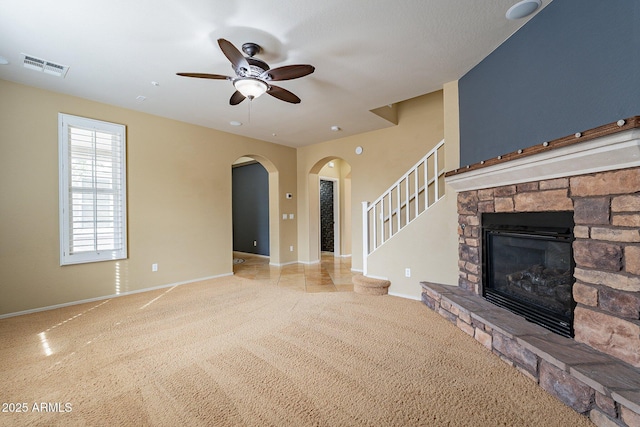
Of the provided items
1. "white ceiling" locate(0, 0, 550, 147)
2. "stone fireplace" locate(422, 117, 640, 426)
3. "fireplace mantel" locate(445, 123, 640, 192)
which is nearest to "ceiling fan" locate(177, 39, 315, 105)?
"white ceiling" locate(0, 0, 550, 147)

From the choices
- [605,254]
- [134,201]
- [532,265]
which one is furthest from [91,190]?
[605,254]

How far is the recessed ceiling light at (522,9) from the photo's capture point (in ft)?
6.73

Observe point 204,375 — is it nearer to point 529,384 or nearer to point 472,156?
point 529,384

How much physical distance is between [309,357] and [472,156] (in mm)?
2654

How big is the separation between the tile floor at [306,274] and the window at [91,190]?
220cm

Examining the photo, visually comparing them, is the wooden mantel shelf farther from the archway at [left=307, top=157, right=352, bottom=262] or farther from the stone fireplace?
the archway at [left=307, top=157, right=352, bottom=262]

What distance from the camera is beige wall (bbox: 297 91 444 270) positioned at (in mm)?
4660

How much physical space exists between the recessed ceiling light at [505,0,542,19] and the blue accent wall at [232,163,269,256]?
6039mm

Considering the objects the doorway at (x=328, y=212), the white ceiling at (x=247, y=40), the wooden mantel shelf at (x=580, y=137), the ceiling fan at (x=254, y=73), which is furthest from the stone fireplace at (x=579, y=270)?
the doorway at (x=328, y=212)

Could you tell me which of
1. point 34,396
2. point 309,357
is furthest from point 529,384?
point 34,396

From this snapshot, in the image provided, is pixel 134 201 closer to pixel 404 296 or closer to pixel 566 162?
pixel 404 296

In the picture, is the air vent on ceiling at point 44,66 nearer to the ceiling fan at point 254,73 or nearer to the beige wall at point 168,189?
the beige wall at point 168,189

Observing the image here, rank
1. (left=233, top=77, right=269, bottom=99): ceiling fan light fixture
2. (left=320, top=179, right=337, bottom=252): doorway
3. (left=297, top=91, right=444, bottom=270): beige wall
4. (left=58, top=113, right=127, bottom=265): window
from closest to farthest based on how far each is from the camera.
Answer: (left=233, top=77, right=269, bottom=99): ceiling fan light fixture
(left=58, top=113, right=127, bottom=265): window
(left=297, top=91, right=444, bottom=270): beige wall
(left=320, top=179, right=337, bottom=252): doorway

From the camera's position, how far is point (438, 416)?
1613 mm
